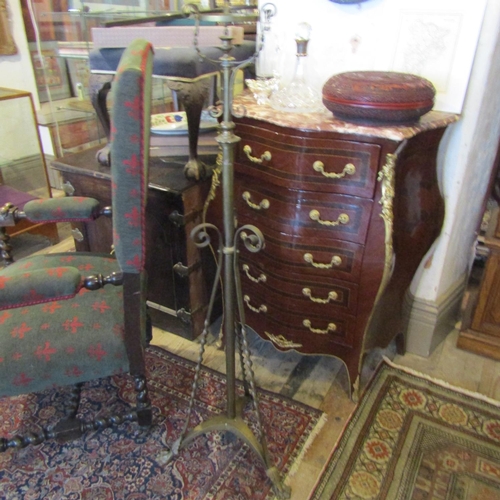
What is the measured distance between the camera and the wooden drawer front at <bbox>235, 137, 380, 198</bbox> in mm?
1294

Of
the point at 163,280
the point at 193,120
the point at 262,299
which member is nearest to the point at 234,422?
the point at 262,299

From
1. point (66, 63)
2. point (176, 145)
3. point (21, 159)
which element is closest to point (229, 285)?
point (176, 145)

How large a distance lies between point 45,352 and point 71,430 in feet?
1.26

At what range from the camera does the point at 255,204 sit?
1.53 m

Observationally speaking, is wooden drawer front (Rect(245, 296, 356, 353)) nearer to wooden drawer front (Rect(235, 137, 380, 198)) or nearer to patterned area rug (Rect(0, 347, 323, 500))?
patterned area rug (Rect(0, 347, 323, 500))

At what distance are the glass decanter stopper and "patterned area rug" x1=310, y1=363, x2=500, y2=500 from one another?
1.04 metres

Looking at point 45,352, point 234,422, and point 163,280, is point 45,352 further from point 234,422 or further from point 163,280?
point 163,280

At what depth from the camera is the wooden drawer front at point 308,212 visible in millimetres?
1360

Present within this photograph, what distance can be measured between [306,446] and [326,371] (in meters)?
0.38

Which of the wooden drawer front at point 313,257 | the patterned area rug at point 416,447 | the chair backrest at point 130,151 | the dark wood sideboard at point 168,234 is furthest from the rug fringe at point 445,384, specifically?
the chair backrest at point 130,151

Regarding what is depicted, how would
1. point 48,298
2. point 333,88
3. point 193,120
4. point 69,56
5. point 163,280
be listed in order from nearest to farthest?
point 48,298 < point 333,88 < point 193,120 < point 163,280 < point 69,56

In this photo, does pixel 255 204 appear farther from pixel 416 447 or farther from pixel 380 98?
pixel 416 447

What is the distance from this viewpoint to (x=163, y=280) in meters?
1.89

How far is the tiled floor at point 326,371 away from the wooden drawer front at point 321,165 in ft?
2.55
